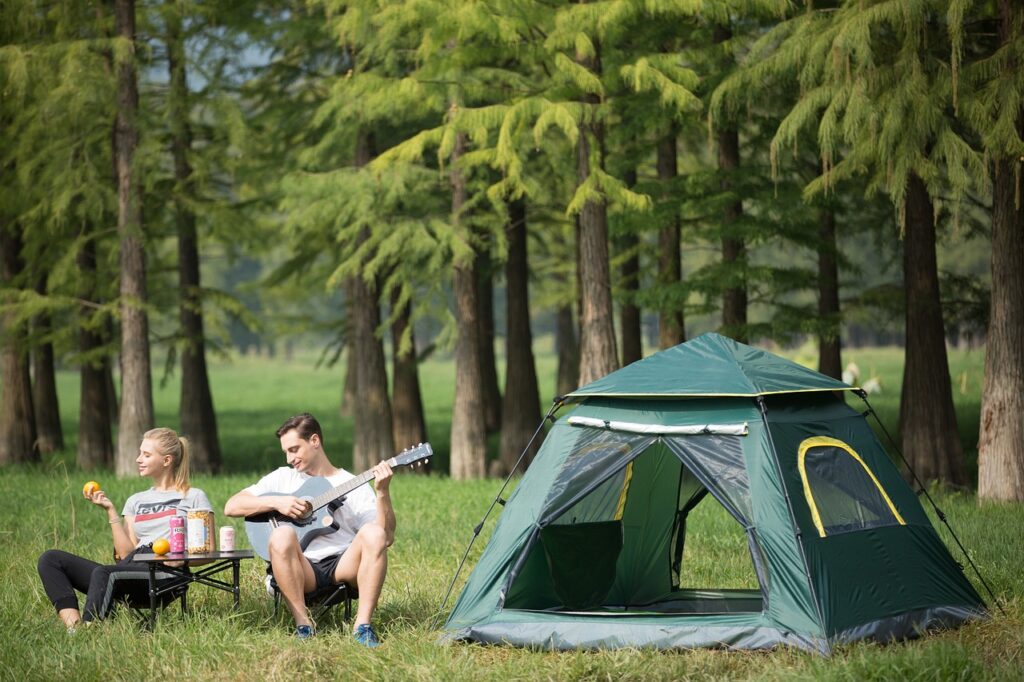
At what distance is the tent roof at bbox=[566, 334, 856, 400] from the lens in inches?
272

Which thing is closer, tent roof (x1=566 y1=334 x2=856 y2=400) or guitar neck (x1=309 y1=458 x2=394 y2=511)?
guitar neck (x1=309 y1=458 x2=394 y2=511)

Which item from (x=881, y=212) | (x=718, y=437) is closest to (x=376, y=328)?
(x=881, y=212)

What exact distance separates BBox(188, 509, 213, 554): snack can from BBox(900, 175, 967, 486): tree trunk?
10222 mm

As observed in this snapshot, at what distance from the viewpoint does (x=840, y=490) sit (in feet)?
23.0

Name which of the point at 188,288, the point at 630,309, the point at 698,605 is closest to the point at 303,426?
the point at 698,605

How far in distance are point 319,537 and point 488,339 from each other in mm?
14871

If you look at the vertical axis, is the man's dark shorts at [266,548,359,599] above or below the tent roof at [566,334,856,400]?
below

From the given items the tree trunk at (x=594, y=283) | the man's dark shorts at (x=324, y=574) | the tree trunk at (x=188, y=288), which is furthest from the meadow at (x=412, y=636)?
the tree trunk at (x=188, y=288)

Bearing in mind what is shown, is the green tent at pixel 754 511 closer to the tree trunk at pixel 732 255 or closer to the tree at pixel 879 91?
the tree at pixel 879 91

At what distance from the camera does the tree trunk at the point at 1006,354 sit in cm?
1208

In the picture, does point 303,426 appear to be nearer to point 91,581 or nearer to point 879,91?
point 91,581

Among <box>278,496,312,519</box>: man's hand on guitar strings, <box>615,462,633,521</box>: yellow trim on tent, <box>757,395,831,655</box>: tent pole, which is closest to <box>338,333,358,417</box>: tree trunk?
<box>615,462,633,521</box>: yellow trim on tent

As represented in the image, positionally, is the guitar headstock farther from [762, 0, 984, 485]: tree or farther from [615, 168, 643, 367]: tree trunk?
[615, 168, 643, 367]: tree trunk

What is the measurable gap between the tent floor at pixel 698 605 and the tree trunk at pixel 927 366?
723 cm
